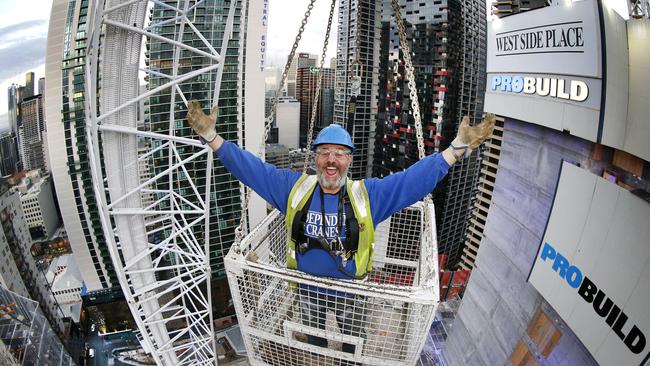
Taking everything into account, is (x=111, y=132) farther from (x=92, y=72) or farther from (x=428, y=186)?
(x=428, y=186)

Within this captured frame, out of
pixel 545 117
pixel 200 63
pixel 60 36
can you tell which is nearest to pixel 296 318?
pixel 545 117

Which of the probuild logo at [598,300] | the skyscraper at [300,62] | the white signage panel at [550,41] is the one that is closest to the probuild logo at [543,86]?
the white signage panel at [550,41]

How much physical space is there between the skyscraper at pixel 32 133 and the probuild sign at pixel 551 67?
145ft

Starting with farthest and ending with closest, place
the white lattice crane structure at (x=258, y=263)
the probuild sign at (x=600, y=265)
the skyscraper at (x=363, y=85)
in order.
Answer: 1. the skyscraper at (x=363, y=85)
2. the probuild sign at (x=600, y=265)
3. the white lattice crane structure at (x=258, y=263)

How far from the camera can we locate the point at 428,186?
2.52 m

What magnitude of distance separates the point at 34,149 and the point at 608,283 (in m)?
52.1

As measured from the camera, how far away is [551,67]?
577cm

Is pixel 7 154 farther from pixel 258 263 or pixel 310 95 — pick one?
pixel 310 95

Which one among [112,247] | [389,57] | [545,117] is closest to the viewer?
[112,247]

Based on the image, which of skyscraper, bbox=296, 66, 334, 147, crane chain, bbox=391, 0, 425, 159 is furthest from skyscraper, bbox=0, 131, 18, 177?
crane chain, bbox=391, 0, 425, 159

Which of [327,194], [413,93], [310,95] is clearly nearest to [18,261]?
[327,194]

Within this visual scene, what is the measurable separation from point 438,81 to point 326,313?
26128 mm

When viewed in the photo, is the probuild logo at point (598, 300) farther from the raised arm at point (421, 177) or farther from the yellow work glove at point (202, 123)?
the yellow work glove at point (202, 123)

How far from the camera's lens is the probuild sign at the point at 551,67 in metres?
4.87
